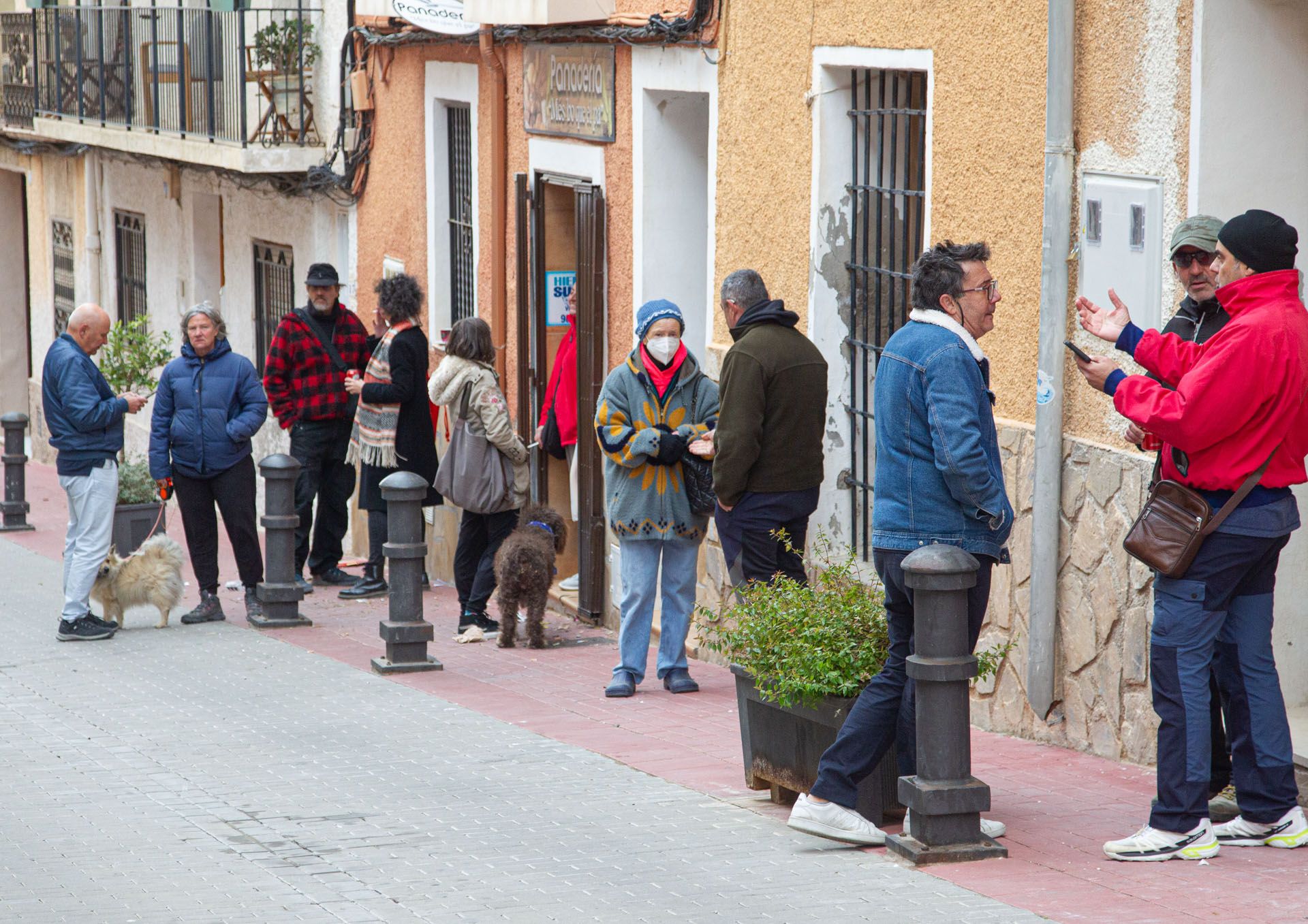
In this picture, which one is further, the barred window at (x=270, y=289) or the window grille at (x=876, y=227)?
the barred window at (x=270, y=289)

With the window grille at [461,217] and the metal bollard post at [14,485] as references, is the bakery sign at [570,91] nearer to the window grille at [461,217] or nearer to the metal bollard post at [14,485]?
the window grille at [461,217]

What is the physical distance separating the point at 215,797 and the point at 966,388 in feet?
10.6

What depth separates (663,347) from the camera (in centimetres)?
819

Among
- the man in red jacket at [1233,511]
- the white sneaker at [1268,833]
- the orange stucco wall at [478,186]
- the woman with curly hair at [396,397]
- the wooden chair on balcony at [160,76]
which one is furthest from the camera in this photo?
the wooden chair on balcony at [160,76]

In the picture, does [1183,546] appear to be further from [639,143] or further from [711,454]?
[639,143]

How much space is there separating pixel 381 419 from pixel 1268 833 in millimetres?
6975

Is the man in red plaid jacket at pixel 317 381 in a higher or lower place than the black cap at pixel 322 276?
lower

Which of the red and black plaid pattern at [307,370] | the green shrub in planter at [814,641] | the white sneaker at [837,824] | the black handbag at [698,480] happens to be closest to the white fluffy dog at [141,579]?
the red and black plaid pattern at [307,370]

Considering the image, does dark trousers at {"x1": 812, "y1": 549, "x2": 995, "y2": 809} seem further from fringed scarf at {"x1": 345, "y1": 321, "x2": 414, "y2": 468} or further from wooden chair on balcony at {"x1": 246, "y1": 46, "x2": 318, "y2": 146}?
wooden chair on balcony at {"x1": 246, "y1": 46, "x2": 318, "y2": 146}

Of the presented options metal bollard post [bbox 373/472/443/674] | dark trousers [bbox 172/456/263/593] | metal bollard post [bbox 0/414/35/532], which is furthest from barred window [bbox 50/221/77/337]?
metal bollard post [bbox 373/472/443/674]

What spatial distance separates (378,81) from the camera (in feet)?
45.9

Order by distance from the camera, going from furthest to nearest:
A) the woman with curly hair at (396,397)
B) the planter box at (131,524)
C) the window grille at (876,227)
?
the planter box at (131,524) → the woman with curly hair at (396,397) → the window grille at (876,227)

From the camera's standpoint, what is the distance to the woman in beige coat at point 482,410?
10.0 meters

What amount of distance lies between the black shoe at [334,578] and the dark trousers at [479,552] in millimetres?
2236
